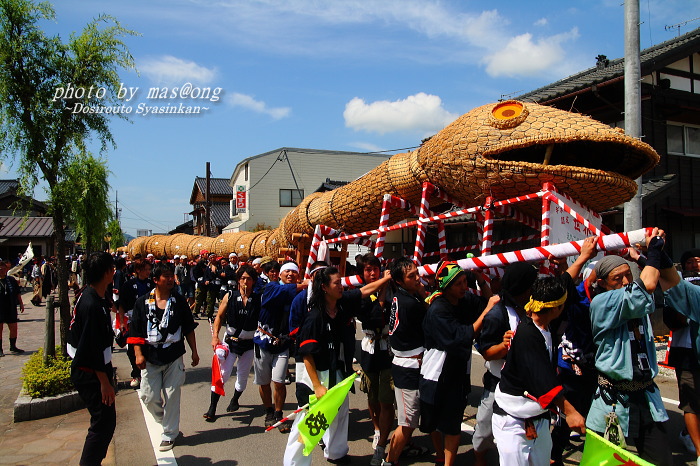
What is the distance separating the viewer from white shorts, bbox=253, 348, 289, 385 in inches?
206

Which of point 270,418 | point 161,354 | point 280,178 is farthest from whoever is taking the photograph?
point 280,178

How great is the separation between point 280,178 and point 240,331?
26.2m

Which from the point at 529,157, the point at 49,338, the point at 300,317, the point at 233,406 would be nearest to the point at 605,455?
the point at 300,317

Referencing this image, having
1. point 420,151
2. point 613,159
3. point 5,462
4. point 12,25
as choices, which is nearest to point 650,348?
point 613,159

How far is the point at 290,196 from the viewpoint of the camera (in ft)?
103

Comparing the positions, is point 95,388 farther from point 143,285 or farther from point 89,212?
point 89,212

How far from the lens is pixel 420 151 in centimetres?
581

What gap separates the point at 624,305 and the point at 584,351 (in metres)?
0.78

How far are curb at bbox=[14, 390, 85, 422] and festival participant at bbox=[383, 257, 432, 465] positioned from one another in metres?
3.90

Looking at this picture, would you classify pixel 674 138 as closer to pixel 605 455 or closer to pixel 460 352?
pixel 460 352

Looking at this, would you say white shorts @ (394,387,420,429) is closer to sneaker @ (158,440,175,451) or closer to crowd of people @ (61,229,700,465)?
crowd of people @ (61,229,700,465)

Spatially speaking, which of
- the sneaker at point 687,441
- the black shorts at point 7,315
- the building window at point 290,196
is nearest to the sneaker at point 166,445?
the sneaker at point 687,441

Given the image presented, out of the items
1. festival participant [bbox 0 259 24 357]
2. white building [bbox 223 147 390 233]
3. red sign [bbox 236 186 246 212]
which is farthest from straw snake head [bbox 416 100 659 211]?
red sign [bbox 236 186 246 212]

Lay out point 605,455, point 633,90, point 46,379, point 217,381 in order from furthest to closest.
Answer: point 633,90 → point 46,379 → point 217,381 → point 605,455
